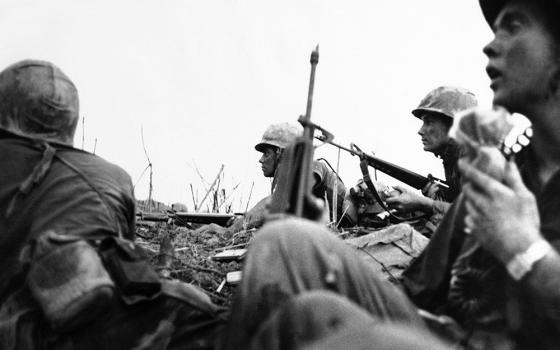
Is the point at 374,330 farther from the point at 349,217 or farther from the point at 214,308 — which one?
the point at 349,217

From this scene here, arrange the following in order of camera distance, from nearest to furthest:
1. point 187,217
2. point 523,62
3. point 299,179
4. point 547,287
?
point 547,287 < point 299,179 < point 523,62 < point 187,217

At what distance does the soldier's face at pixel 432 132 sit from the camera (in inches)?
422

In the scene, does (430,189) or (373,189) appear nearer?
(373,189)

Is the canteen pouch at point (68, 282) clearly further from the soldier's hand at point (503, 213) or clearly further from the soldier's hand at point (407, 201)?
the soldier's hand at point (407, 201)

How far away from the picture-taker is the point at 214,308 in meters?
4.77

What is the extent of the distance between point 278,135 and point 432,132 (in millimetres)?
3530

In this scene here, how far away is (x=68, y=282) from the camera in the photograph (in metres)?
4.22

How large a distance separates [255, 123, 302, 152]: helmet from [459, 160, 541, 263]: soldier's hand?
10596 millimetres

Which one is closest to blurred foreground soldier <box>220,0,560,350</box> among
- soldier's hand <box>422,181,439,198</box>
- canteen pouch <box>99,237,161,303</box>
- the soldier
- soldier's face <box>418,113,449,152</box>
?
canteen pouch <box>99,237,161,303</box>

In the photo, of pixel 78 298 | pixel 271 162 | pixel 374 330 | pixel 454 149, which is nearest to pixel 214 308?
pixel 78 298

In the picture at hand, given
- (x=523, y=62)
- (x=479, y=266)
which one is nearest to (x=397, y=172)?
(x=523, y=62)

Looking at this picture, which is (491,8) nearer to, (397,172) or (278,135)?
(397,172)

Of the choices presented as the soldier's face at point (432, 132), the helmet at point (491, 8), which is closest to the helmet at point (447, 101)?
the soldier's face at point (432, 132)

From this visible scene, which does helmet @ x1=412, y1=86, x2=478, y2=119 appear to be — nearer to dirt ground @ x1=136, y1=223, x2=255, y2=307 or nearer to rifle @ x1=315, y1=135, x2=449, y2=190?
rifle @ x1=315, y1=135, x2=449, y2=190
